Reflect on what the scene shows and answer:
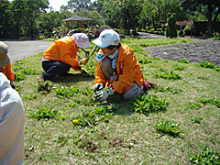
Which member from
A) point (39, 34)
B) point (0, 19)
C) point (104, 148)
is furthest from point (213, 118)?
point (39, 34)

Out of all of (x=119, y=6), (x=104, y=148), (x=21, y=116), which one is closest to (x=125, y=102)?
(x=104, y=148)

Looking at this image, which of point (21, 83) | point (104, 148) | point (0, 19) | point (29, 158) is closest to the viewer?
point (29, 158)

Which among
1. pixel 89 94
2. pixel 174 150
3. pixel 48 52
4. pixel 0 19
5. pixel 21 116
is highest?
pixel 0 19

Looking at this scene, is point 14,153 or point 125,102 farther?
point 125,102

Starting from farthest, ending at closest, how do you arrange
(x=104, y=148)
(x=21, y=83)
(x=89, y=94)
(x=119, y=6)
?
1. (x=119, y=6)
2. (x=21, y=83)
3. (x=89, y=94)
4. (x=104, y=148)

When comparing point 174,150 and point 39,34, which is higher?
point 39,34

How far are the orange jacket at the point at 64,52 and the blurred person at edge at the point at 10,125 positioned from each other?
3328mm

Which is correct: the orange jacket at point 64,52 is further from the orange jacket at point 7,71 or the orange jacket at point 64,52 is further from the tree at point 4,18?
the tree at point 4,18

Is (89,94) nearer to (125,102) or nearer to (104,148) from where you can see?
(125,102)

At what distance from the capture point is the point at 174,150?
7.38ft

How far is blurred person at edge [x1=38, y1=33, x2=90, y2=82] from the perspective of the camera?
4766 millimetres

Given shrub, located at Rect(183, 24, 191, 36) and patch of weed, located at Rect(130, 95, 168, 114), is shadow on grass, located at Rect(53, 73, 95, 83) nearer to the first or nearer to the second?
patch of weed, located at Rect(130, 95, 168, 114)

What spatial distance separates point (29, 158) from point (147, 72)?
411cm

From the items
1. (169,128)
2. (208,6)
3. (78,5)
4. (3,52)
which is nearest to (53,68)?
(3,52)
